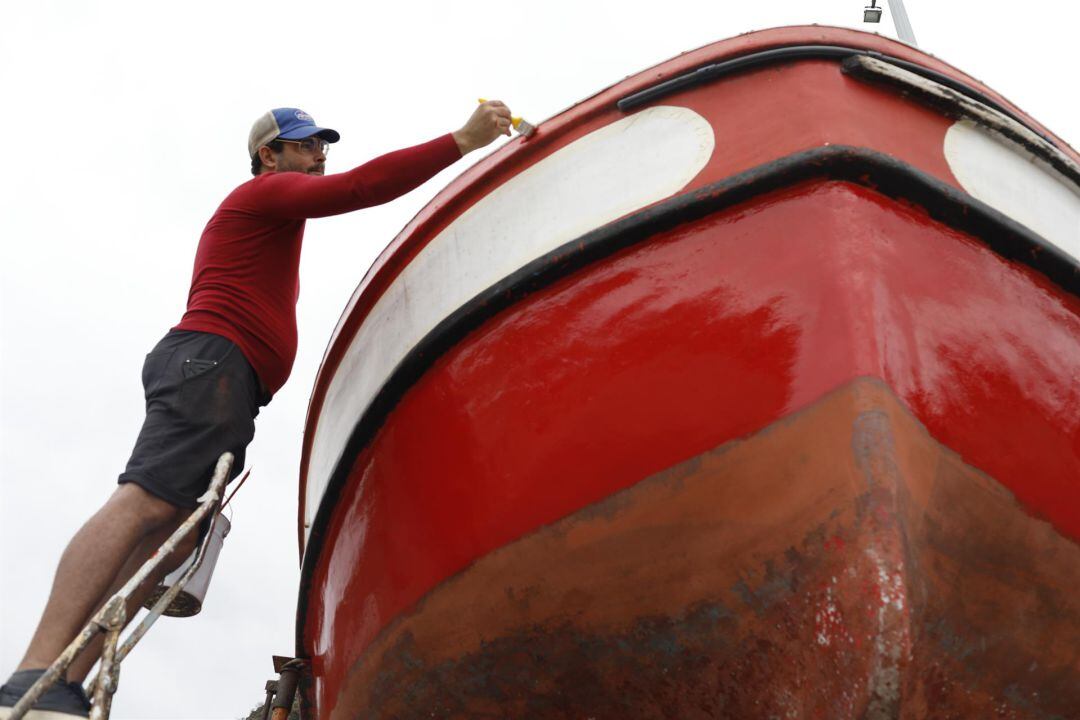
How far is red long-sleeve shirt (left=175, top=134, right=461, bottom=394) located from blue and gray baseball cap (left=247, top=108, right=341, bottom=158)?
13.0 inches

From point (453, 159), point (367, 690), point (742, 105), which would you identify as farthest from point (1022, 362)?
point (367, 690)

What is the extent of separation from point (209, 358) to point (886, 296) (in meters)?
1.66

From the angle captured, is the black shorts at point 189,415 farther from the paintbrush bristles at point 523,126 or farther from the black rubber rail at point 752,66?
the black rubber rail at point 752,66

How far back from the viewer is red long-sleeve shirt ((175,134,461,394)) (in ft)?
9.45

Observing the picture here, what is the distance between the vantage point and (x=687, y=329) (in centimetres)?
259

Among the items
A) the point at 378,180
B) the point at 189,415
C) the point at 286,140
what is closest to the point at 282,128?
the point at 286,140

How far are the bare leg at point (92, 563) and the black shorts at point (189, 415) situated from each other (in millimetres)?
52

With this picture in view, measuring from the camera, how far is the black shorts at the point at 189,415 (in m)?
2.76

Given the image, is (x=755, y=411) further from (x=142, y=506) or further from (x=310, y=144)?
(x=310, y=144)

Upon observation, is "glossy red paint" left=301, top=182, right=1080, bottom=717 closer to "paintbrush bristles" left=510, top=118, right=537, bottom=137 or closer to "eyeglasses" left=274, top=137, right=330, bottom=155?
"paintbrush bristles" left=510, top=118, right=537, bottom=137

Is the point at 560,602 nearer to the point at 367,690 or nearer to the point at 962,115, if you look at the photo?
the point at 367,690

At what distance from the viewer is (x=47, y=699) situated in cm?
242

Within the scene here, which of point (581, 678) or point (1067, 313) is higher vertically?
point (1067, 313)

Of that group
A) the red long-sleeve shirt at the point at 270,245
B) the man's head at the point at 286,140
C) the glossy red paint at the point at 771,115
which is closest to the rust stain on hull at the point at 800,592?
the glossy red paint at the point at 771,115
